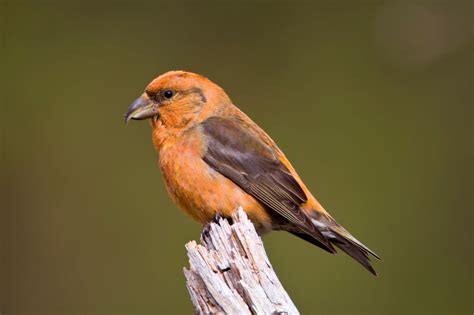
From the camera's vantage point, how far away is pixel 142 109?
20.9 ft

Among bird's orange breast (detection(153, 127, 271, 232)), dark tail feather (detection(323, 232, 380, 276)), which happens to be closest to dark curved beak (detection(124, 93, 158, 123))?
bird's orange breast (detection(153, 127, 271, 232))

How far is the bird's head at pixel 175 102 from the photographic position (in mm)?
6363

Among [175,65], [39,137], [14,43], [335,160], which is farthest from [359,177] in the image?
[14,43]

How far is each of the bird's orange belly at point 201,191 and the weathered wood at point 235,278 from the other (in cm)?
89

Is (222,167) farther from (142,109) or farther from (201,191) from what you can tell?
(142,109)

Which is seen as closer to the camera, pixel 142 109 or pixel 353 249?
pixel 353 249

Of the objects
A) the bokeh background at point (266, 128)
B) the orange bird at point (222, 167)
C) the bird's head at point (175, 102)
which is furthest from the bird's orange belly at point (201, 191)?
the bokeh background at point (266, 128)

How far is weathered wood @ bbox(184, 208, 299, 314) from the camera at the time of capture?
4488 millimetres

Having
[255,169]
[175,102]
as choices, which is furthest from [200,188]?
[175,102]

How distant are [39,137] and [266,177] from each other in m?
4.17

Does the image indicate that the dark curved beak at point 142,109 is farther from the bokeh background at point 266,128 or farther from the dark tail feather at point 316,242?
the bokeh background at point 266,128

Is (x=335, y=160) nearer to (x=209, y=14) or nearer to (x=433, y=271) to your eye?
(x=433, y=271)

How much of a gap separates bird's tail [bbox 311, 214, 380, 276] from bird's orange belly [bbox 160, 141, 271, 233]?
1.20 ft

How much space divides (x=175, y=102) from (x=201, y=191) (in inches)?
32.9
